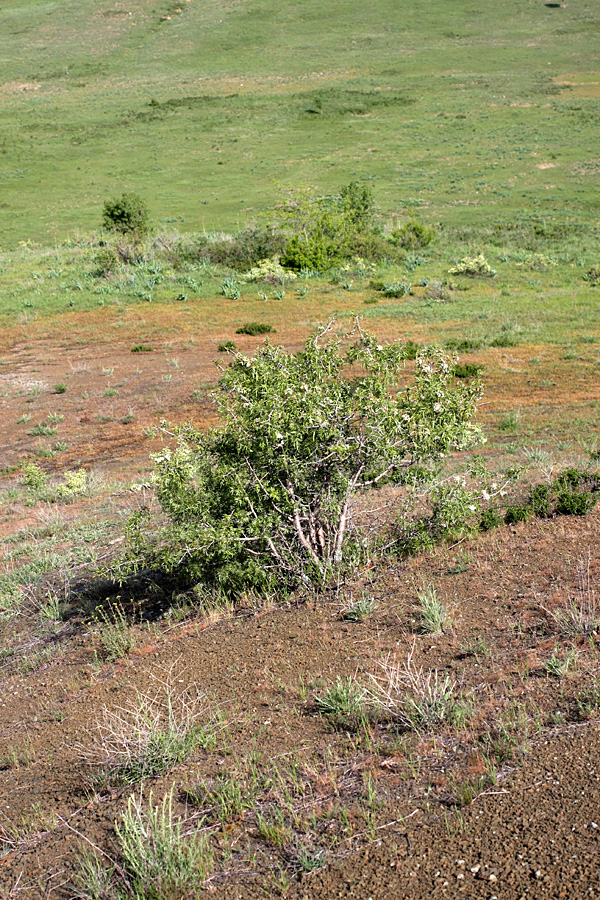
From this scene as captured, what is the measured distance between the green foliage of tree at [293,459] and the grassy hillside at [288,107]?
29979mm

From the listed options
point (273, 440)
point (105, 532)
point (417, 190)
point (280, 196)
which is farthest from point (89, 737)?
point (417, 190)

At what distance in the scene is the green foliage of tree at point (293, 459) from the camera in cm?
672

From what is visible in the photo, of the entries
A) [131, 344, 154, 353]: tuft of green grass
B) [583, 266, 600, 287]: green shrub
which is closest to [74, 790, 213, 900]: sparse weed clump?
[131, 344, 154, 353]: tuft of green grass

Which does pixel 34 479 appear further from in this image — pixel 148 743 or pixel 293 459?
pixel 148 743

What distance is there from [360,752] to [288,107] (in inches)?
2805

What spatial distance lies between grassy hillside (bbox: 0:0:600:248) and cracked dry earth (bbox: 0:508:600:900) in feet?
104

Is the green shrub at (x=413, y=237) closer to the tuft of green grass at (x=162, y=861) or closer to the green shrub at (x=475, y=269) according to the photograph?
the green shrub at (x=475, y=269)

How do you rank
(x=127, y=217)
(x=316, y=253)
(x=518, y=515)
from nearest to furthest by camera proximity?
(x=518, y=515), (x=316, y=253), (x=127, y=217)

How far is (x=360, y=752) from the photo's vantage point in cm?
432

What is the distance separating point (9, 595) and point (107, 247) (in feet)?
102

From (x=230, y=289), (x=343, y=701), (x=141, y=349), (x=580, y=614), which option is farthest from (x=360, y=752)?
(x=230, y=289)

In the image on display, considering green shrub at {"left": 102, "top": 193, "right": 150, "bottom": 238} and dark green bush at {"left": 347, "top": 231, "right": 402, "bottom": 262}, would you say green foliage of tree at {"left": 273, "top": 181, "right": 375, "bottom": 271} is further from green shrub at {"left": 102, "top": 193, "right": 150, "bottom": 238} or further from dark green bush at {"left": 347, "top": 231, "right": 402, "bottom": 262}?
green shrub at {"left": 102, "top": 193, "right": 150, "bottom": 238}

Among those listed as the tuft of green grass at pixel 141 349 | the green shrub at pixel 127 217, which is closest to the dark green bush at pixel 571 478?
the tuft of green grass at pixel 141 349

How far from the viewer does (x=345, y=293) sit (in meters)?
28.4
